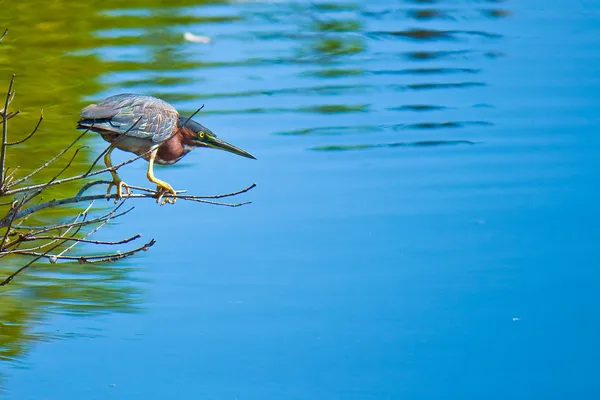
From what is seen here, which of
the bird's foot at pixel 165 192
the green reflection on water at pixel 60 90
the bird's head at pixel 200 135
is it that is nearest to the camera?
the bird's foot at pixel 165 192

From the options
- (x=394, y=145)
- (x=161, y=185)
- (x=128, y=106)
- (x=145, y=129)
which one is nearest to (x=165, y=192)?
(x=161, y=185)

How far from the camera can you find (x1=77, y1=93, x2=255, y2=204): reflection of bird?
15.9 feet

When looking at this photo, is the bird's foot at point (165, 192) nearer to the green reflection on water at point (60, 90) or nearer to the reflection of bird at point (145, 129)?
the reflection of bird at point (145, 129)

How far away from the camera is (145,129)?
16.4 feet

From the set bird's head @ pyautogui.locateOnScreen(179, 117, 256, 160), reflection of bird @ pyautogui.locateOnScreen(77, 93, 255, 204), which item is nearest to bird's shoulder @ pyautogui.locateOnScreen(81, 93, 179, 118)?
reflection of bird @ pyautogui.locateOnScreen(77, 93, 255, 204)

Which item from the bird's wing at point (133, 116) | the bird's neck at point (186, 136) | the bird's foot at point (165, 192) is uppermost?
the bird's wing at point (133, 116)

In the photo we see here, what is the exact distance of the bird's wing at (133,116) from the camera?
4846mm

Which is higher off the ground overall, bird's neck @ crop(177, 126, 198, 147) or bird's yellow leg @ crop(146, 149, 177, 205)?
bird's neck @ crop(177, 126, 198, 147)

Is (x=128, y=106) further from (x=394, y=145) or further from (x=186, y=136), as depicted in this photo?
(x=394, y=145)

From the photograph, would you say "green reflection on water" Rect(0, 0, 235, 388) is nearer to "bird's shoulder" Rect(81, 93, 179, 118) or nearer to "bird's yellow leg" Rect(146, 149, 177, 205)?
"bird's yellow leg" Rect(146, 149, 177, 205)

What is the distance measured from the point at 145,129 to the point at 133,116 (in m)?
0.08

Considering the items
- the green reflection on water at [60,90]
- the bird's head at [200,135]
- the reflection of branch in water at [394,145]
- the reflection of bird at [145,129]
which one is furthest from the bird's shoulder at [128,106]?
the reflection of branch in water at [394,145]

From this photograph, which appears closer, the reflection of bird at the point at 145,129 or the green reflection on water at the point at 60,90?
the reflection of bird at the point at 145,129

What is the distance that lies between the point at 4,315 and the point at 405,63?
5.85 metres
